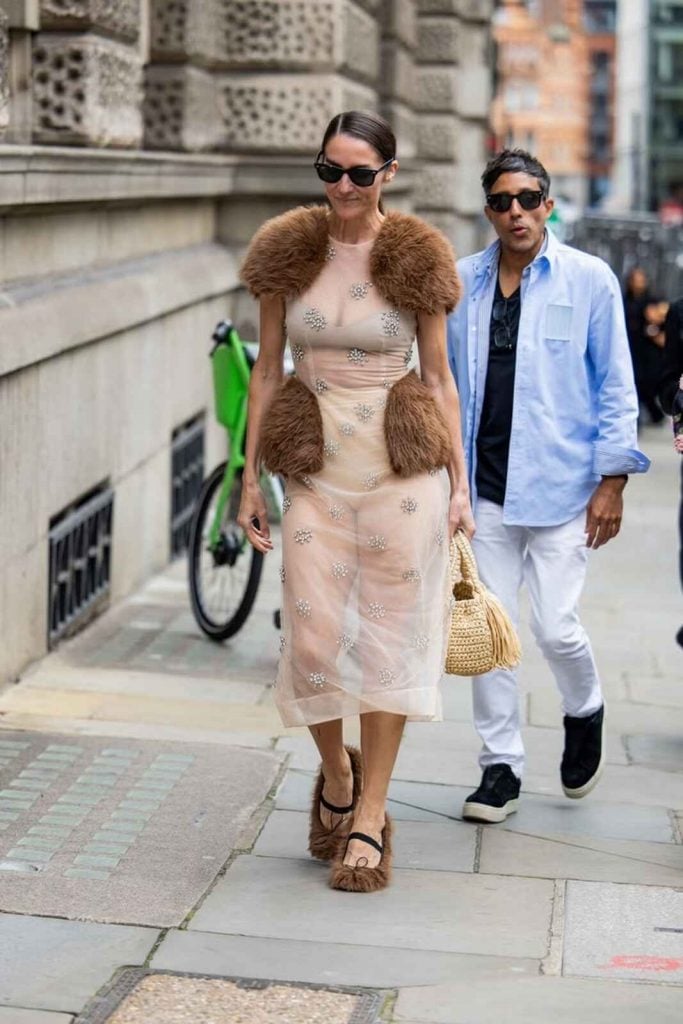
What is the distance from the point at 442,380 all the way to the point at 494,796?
4.47ft

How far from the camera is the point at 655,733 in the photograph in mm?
7574

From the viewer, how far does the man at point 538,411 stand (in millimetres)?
5867

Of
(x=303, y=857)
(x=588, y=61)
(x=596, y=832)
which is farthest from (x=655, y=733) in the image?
(x=588, y=61)

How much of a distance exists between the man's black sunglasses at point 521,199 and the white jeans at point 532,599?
0.84 meters

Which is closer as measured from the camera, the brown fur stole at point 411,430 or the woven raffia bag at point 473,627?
the brown fur stole at point 411,430

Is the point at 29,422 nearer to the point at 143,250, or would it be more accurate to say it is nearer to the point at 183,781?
the point at 183,781

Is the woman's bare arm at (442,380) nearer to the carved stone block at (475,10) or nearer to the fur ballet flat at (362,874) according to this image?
the fur ballet flat at (362,874)

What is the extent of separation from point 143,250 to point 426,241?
16.6 feet

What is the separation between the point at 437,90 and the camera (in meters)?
21.7

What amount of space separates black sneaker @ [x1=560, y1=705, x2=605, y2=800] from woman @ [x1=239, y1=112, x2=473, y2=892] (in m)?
0.97

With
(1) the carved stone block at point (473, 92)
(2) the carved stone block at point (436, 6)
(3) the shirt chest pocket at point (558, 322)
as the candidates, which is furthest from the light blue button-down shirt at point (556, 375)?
(1) the carved stone block at point (473, 92)

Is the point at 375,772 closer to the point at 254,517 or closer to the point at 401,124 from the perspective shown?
the point at 254,517

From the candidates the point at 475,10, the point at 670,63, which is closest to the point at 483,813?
the point at 475,10

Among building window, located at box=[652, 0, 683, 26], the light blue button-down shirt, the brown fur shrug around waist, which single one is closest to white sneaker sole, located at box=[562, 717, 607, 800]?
the light blue button-down shirt
